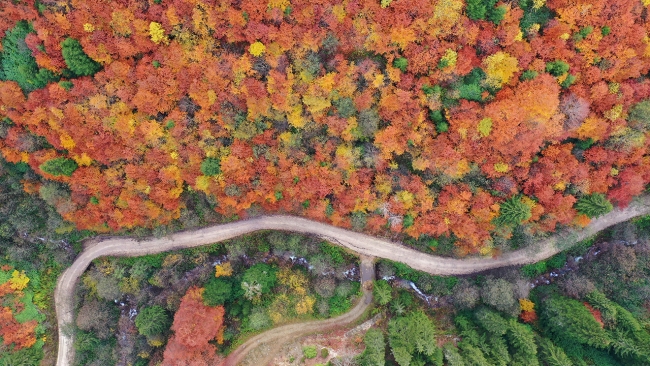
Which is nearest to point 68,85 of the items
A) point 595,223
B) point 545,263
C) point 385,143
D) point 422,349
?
point 385,143

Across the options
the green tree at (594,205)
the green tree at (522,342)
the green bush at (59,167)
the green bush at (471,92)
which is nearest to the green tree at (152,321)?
the green bush at (59,167)

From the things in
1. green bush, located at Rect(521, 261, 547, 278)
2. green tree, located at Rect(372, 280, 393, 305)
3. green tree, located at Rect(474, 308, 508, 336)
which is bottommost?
green tree, located at Rect(474, 308, 508, 336)

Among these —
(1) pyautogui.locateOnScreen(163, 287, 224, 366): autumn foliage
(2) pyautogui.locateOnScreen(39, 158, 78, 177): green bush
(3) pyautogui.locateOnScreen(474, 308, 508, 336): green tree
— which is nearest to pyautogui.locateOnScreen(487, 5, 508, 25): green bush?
(3) pyautogui.locateOnScreen(474, 308, 508, 336): green tree

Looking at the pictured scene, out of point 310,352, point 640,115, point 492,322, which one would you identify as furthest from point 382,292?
point 640,115

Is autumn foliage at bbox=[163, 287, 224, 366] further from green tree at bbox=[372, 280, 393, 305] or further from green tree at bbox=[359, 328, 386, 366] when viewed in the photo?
green tree at bbox=[372, 280, 393, 305]

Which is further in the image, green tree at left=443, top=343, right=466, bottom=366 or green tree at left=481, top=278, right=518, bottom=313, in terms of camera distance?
green tree at left=481, top=278, right=518, bottom=313

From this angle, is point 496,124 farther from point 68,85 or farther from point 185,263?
point 68,85

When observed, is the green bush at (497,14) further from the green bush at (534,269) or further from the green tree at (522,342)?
the green tree at (522,342)
